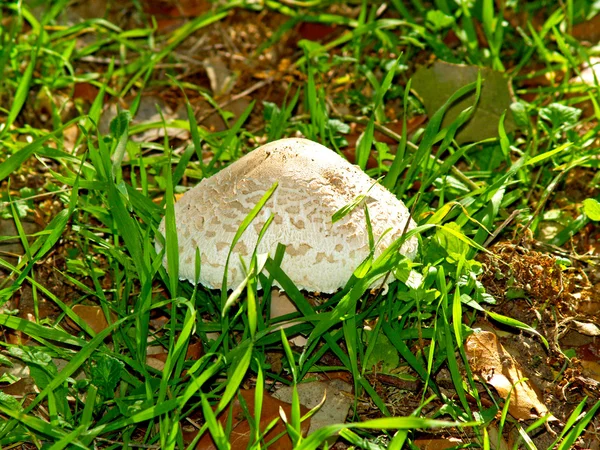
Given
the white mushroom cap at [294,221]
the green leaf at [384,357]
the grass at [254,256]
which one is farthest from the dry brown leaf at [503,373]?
the white mushroom cap at [294,221]

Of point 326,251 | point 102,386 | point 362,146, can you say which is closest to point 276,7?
point 362,146

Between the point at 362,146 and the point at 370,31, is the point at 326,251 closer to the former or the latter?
the point at 362,146

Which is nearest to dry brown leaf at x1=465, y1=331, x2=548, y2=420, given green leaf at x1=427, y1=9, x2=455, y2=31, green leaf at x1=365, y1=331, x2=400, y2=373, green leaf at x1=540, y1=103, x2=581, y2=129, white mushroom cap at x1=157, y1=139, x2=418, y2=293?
green leaf at x1=365, y1=331, x2=400, y2=373

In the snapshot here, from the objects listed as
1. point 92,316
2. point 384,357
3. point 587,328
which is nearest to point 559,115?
point 587,328

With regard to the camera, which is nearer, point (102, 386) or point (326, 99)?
point (102, 386)

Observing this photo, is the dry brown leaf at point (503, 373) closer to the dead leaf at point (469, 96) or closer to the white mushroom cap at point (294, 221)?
the white mushroom cap at point (294, 221)

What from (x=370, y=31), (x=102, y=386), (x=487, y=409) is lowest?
(x=487, y=409)

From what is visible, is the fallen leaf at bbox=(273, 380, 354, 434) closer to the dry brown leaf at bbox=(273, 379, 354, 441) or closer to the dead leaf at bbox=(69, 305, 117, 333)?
the dry brown leaf at bbox=(273, 379, 354, 441)

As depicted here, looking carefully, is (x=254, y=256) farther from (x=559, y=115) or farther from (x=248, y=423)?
(x=559, y=115)
